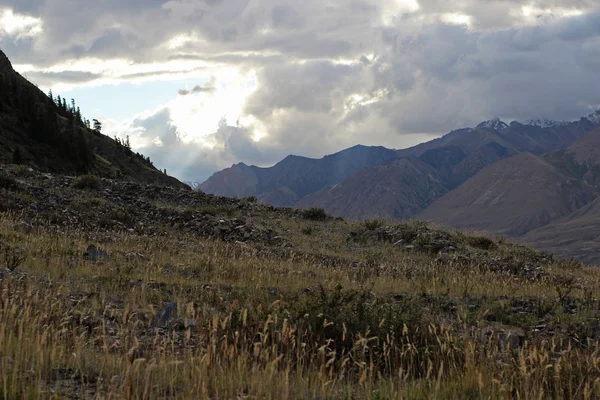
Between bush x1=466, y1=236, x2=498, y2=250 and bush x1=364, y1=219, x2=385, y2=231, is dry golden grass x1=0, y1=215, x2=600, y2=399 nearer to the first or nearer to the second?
bush x1=466, y1=236, x2=498, y2=250

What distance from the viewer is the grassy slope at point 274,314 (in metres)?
4.79

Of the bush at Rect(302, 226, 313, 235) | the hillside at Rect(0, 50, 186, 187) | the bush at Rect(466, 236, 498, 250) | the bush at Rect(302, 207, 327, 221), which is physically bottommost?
the bush at Rect(466, 236, 498, 250)

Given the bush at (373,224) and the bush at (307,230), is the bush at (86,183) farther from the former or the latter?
the bush at (373,224)

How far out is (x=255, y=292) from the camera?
9.48m

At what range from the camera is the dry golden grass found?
186 inches

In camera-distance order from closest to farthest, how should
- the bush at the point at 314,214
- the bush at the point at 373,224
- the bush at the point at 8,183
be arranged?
1. the bush at the point at 8,183
2. the bush at the point at 373,224
3. the bush at the point at 314,214

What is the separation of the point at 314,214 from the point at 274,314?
2207cm

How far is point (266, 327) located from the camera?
5152mm

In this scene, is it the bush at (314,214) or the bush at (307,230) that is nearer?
the bush at (307,230)

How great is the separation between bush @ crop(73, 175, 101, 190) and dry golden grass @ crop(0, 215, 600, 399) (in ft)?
23.0

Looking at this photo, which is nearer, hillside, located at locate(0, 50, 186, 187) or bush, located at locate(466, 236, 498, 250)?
bush, located at locate(466, 236, 498, 250)

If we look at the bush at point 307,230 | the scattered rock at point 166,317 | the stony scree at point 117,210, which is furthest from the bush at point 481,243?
the scattered rock at point 166,317

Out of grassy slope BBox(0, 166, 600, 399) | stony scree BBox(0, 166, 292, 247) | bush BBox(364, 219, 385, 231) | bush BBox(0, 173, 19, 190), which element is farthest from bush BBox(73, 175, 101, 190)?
bush BBox(364, 219, 385, 231)

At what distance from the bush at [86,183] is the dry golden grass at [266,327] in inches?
276
